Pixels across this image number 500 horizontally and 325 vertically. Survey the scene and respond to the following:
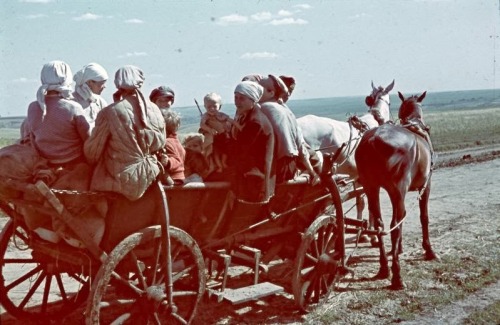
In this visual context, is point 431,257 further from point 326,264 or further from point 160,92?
point 160,92

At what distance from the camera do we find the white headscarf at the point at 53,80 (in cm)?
523

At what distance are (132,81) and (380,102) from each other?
664 cm

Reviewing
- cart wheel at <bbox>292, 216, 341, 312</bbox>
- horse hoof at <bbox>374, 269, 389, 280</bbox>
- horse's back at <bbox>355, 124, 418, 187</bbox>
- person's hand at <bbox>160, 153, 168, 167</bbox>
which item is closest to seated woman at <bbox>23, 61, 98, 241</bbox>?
person's hand at <bbox>160, 153, 168, 167</bbox>

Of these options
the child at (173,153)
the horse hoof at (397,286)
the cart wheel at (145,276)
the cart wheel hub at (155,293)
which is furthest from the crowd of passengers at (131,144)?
the horse hoof at (397,286)

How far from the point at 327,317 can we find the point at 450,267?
8.83 feet

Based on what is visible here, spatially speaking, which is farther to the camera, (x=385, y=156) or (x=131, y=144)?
(x=385, y=156)

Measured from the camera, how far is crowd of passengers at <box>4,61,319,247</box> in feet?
16.6

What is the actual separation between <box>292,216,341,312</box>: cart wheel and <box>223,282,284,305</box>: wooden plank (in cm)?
32

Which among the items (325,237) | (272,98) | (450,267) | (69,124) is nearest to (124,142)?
(69,124)

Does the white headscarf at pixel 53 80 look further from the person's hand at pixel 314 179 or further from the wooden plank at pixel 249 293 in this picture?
the person's hand at pixel 314 179

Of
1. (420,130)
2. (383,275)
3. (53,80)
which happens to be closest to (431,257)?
(383,275)

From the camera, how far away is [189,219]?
5.84m

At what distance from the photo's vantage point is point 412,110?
9.70 metres

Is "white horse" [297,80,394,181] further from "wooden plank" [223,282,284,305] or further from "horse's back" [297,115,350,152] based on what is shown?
"wooden plank" [223,282,284,305]
